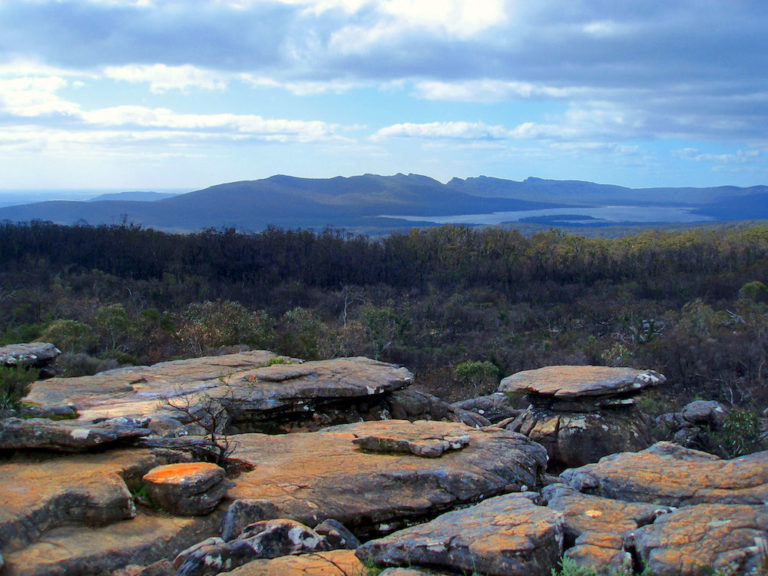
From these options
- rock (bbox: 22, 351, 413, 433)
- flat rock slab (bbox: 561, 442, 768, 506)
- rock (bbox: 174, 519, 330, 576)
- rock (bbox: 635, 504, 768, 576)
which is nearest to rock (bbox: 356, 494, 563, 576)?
rock (bbox: 174, 519, 330, 576)

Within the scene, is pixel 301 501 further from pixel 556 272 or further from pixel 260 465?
pixel 556 272

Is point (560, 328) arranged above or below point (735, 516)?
below

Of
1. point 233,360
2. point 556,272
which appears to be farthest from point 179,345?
point 556,272

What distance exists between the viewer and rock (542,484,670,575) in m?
6.27

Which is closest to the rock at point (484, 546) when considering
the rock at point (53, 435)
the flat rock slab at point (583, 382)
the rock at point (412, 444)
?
the rock at point (412, 444)

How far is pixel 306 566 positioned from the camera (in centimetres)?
631

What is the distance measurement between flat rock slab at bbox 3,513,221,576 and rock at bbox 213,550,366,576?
5.27 feet

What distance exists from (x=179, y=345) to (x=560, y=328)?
29222 millimetres

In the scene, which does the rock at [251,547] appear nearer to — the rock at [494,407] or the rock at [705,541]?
the rock at [705,541]

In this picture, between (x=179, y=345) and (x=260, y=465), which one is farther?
(x=179, y=345)

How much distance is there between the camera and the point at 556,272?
65438mm

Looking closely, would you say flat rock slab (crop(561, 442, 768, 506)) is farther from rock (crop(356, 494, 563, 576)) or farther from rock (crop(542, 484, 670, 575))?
rock (crop(356, 494, 563, 576))

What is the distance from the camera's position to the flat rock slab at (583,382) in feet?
46.7

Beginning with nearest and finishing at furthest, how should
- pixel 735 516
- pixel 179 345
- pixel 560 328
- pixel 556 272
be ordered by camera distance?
1. pixel 735 516
2. pixel 179 345
3. pixel 560 328
4. pixel 556 272
